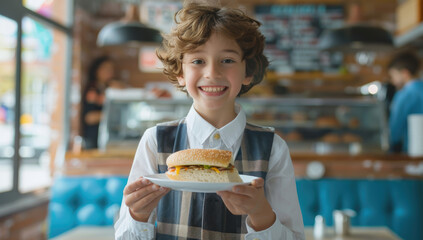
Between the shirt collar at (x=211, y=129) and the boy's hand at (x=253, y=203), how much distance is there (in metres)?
0.21

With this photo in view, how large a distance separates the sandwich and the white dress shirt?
3.3 inches

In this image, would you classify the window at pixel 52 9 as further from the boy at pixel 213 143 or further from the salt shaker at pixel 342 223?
the boy at pixel 213 143

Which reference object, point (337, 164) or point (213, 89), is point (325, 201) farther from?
point (213, 89)

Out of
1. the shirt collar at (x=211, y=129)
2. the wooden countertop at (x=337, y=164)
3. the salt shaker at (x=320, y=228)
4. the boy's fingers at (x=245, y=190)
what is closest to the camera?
the boy's fingers at (x=245, y=190)

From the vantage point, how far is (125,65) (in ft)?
20.6

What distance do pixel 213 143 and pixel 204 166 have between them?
0.29 feet

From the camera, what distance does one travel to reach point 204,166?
0.97 metres

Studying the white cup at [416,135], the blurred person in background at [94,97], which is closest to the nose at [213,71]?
the white cup at [416,135]

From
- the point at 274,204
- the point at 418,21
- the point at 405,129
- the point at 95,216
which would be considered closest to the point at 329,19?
the point at 418,21

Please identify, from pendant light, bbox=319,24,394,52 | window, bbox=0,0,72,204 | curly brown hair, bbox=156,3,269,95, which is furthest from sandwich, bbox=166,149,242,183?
window, bbox=0,0,72,204

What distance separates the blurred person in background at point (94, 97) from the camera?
5.12 m

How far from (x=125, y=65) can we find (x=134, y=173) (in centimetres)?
549

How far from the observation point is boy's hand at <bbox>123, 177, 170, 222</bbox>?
0.85 meters

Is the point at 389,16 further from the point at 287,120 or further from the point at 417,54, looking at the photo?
the point at 287,120
